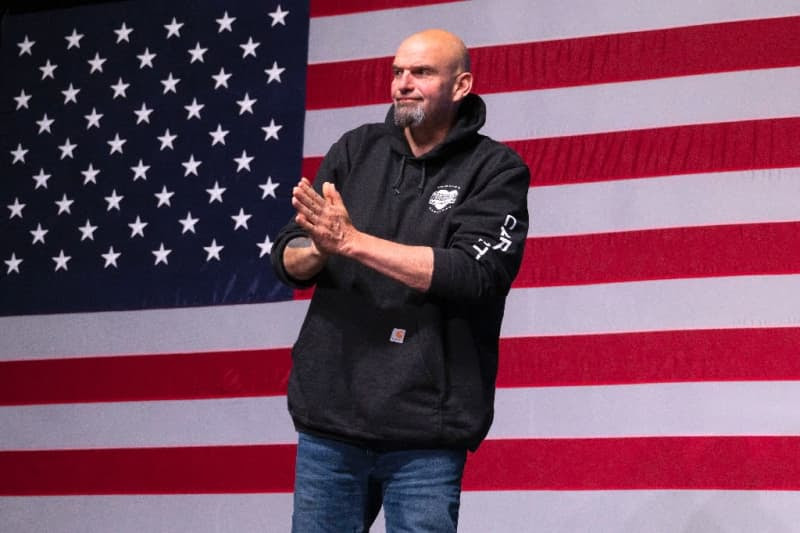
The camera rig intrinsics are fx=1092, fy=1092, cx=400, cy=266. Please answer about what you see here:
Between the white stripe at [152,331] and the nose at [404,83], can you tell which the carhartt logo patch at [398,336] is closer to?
the nose at [404,83]

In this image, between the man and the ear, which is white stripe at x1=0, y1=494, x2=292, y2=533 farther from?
the ear

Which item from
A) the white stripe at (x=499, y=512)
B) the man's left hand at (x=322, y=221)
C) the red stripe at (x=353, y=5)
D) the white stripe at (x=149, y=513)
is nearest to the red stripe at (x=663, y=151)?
the red stripe at (x=353, y=5)

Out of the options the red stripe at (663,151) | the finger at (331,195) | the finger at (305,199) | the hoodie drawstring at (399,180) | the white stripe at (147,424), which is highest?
the red stripe at (663,151)

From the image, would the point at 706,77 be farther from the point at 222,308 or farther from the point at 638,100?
the point at 222,308

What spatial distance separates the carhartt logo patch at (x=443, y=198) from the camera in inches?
86.0

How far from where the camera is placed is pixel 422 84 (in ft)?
7.46

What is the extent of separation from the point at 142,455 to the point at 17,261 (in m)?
0.92

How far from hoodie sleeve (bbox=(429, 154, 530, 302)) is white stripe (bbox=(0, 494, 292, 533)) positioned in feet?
5.99

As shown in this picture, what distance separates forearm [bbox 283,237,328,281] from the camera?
2.12 meters

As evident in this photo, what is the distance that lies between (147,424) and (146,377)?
0.17 metres

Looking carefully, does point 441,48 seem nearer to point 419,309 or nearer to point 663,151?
point 419,309

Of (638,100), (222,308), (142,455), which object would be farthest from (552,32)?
(142,455)

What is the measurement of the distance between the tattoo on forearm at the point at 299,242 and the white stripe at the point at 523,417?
146cm

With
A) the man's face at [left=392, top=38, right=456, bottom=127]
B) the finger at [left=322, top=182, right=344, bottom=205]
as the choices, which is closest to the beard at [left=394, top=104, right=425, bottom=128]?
the man's face at [left=392, top=38, right=456, bottom=127]
